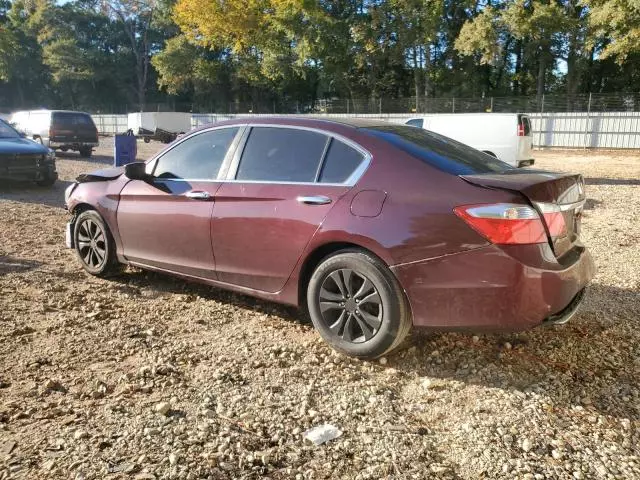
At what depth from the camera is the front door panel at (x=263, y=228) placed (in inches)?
146

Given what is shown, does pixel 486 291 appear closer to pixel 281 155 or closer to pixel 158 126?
pixel 281 155

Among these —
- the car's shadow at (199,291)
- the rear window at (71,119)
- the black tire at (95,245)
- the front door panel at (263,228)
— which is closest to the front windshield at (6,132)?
the rear window at (71,119)

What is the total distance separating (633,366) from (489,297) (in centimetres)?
125

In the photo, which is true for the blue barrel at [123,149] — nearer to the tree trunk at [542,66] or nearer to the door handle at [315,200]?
the door handle at [315,200]

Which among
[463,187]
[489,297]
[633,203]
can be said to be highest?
[463,187]

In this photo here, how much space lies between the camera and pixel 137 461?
251 cm

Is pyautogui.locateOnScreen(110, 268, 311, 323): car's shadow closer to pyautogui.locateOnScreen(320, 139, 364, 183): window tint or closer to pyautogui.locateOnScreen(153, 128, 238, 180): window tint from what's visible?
pyautogui.locateOnScreen(153, 128, 238, 180): window tint

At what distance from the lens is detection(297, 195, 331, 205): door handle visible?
3.63 metres

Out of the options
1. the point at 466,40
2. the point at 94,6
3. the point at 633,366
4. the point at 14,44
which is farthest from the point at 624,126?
the point at 14,44

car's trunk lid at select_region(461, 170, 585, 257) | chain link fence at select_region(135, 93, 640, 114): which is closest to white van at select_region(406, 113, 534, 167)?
car's trunk lid at select_region(461, 170, 585, 257)

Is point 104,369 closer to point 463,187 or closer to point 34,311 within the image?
point 34,311

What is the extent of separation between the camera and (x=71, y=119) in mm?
19594

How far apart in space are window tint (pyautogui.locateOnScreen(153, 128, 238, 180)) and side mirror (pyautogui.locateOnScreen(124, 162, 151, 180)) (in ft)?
0.30

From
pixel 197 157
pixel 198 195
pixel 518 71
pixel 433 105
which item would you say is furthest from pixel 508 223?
pixel 518 71
